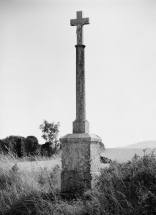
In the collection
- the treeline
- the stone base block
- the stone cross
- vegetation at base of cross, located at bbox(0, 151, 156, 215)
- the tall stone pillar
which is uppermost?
the stone cross

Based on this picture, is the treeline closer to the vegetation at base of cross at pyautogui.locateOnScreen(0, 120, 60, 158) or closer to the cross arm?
the vegetation at base of cross at pyautogui.locateOnScreen(0, 120, 60, 158)

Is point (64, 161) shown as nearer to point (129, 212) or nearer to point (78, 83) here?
point (78, 83)

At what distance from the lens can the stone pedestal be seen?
18.9ft

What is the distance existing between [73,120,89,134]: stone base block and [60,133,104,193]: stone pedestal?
0.17 m

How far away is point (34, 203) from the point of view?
5.19 m

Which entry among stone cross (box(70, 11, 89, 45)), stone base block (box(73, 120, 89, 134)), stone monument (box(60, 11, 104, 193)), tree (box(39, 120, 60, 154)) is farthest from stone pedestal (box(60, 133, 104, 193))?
tree (box(39, 120, 60, 154))

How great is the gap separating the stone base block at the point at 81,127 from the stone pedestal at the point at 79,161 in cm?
17

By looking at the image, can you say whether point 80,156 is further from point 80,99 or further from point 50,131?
point 50,131

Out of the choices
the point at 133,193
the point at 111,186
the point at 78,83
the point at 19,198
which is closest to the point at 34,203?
the point at 19,198

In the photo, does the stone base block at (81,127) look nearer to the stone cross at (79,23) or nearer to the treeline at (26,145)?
the stone cross at (79,23)

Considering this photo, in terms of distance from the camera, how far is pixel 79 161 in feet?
19.1

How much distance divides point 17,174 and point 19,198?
218 centimetres

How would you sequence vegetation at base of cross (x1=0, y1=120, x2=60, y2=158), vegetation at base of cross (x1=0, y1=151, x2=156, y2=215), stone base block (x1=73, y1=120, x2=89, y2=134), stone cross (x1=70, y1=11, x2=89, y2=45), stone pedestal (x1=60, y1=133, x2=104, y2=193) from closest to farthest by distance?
vegetation at base of cross (x1=0, y1=151, x2=156, y2=215) < stone pedestal (x1=60, y1=133, x2=104, y2=193) < stone base block (x1=73, y1=120, x2=89, y2=134) < stone cross (x1=70, y1=11, x2=89, y2=45) < vegetation at base of cross (x1=0, y1=120, x2=60, y2=158)

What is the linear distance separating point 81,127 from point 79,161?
0.72 metres
